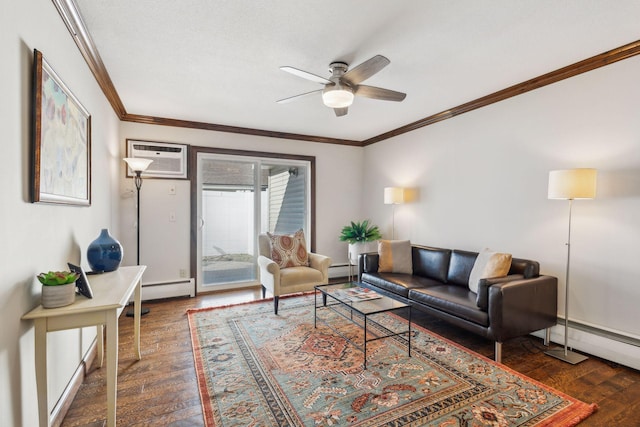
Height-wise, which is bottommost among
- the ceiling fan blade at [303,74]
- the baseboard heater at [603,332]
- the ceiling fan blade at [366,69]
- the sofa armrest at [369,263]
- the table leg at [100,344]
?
the table leg at [100,344]

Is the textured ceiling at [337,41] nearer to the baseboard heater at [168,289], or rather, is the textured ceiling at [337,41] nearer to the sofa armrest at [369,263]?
the sofa armrest at [369,263]

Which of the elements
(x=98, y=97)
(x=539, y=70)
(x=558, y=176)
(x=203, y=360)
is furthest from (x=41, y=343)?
(x=539, y=70)

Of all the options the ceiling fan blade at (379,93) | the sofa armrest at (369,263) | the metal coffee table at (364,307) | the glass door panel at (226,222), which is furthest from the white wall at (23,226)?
the sofa armrest at (369,263)

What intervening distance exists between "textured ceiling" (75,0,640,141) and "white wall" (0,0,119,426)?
0.52 metres

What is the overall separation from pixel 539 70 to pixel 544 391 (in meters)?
2.68

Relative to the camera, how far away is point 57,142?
1734 millimetres

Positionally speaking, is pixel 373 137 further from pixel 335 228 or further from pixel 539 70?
pixel 539 70

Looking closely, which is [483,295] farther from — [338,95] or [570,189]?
[338,95]

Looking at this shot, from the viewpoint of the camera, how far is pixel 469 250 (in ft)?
12.0

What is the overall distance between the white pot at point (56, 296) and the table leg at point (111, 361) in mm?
205

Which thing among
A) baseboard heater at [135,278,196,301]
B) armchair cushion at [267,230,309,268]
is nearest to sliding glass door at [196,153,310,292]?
baseboard heater at [135,278,196,301]

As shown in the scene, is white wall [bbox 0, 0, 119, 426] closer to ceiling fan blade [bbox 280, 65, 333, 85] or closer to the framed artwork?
the framed artwork

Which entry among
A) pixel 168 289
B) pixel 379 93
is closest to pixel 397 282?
pixel 379 93

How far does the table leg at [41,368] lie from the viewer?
1412 millimetres
